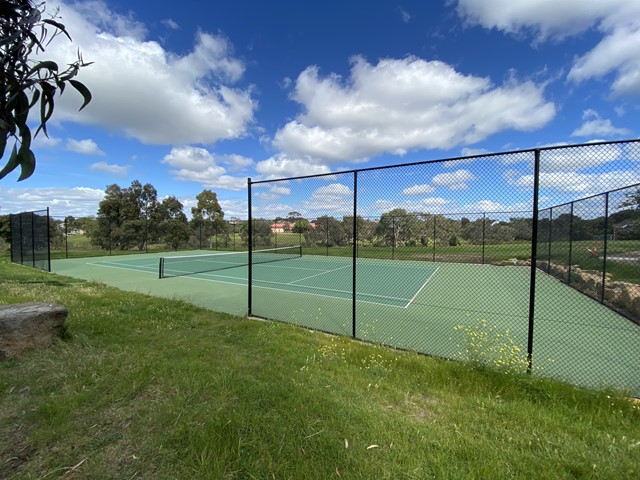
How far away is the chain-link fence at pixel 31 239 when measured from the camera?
12.4 metres

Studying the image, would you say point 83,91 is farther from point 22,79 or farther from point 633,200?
point 633,200

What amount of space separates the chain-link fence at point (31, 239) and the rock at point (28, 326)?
1057 cm

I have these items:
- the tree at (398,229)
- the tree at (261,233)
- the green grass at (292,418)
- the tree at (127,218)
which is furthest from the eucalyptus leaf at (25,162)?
the tree at (127,218)

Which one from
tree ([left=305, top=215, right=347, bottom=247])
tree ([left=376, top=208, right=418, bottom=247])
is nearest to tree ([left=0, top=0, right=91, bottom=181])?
tree ([left=376, top=208, right=418, bottom=247])

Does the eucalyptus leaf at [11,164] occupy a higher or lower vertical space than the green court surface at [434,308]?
higher

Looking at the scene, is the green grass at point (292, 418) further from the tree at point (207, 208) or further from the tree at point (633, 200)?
the tree at point (207, 208)

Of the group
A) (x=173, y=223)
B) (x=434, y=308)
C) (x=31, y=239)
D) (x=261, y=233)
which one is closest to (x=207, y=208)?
(x=173, y=223)

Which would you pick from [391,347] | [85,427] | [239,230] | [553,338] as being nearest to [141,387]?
[85,427]

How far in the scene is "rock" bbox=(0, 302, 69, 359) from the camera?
339 centimetres

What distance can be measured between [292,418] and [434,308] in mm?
5633

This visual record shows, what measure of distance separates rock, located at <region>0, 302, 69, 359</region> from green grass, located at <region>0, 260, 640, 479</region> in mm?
175

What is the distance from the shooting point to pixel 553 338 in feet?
17.1

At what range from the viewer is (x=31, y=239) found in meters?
13.2

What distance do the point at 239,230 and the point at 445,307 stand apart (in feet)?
65.7
